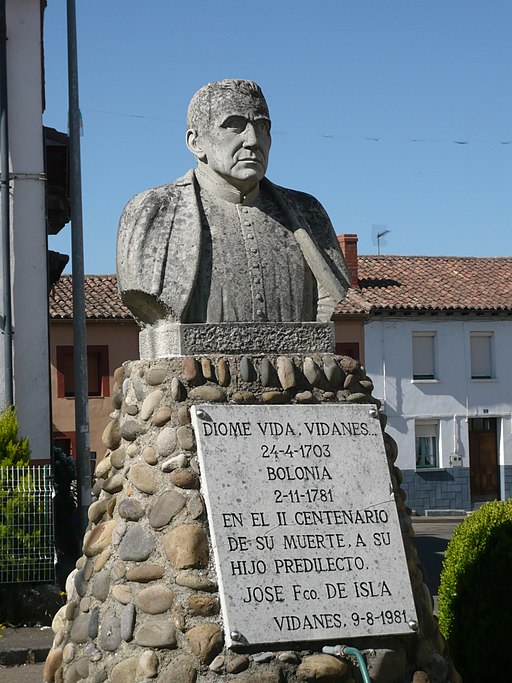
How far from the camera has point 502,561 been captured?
7066 millimetres

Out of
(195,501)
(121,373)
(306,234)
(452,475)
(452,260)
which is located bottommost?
(452,475)

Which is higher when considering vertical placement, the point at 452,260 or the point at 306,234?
the point at 452,260

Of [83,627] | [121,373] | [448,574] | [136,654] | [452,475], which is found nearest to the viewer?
[136,654]

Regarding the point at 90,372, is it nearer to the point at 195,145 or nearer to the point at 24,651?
the point at 24,651

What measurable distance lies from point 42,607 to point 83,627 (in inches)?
254

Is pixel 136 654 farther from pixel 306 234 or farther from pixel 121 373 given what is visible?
pixel 306 234

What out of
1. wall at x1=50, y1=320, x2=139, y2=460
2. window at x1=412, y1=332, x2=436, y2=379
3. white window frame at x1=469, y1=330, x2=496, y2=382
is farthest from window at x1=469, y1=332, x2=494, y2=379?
wall at x1=50, y1=320, x2=139, y2=460

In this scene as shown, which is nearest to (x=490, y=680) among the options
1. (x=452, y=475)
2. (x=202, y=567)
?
(x=202, y=567)

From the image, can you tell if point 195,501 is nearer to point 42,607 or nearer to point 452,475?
point 42,607

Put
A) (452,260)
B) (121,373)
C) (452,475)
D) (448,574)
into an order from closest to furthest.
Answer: (121,373), (448,574), (452,475), (452,260)

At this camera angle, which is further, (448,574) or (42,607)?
(42,607)

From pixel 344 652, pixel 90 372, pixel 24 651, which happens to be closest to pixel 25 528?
pixel 24 651

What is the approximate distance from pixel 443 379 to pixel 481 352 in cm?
158

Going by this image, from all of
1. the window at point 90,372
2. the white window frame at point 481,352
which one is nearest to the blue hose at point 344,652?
the window at point 90,372
